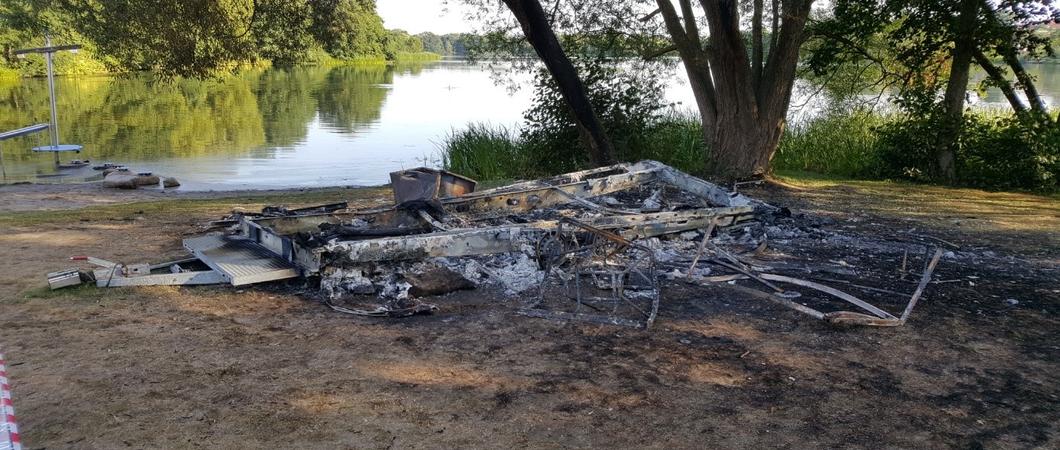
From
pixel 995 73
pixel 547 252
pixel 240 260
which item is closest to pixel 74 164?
pixel 240 260

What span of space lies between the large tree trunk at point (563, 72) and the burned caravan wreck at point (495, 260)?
4.40 metres

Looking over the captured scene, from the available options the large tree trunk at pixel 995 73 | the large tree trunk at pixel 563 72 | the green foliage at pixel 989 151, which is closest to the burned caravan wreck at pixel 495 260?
the large tree trunk at pixel 563 72

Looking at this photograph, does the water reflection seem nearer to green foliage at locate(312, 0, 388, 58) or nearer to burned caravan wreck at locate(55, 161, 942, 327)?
green foliage at locate(312, 0, 388, 58)

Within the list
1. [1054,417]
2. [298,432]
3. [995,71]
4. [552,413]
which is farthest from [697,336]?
[995,71]

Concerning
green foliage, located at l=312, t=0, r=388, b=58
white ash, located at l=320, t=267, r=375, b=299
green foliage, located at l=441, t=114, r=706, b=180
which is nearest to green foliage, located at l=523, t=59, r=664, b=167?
green foliage, located at l=441, t=114, r=706, b=180

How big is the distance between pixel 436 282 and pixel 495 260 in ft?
2.40

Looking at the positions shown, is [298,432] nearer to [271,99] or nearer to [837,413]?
[837,413]

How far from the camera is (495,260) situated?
6395 millimetres

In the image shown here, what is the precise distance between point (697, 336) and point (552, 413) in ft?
5.08

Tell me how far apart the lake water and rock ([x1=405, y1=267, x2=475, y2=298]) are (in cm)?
1001

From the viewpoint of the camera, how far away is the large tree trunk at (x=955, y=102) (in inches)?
507

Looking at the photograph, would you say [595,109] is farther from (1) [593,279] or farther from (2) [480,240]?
(1) [593,279]

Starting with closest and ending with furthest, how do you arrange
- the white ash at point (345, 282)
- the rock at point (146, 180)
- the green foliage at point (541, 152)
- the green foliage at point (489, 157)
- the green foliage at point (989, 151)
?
the white ash at point (345, 282) → the green foliage at point (989, 151) → the green foliage at point (541, 152) → the green foliage at point (489, 157) → the rock at point (146, 180)

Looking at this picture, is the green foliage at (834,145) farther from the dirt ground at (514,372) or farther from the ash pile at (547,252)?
the dirt ground at (514,372)
